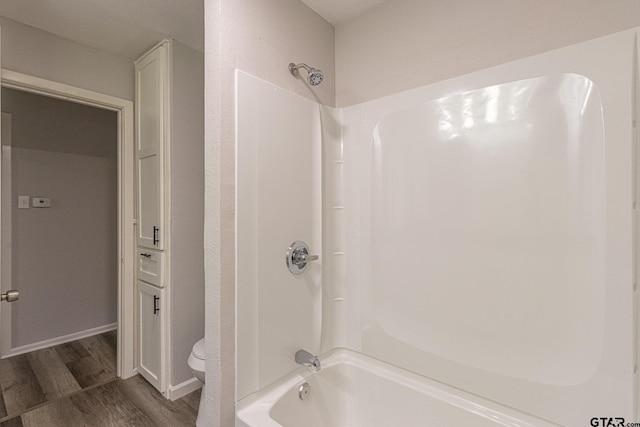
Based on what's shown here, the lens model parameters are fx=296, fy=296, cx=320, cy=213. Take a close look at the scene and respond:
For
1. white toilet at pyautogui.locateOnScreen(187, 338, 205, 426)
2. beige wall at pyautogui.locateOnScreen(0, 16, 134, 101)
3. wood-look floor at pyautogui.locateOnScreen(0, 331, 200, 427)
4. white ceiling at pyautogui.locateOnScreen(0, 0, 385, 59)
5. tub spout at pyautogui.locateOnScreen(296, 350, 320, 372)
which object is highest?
white ceiling at pyautogui.locateOnScreen(0, 0, 385, 59)

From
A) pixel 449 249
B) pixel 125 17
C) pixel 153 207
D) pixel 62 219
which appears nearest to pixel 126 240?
pixel 153 207

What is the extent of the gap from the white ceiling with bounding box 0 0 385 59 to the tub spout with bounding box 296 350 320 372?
1726mm

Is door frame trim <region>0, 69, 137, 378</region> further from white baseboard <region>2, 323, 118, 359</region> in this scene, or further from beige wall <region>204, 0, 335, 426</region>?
beige wall <region>204, 0, 335, 426</region>

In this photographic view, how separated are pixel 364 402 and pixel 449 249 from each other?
2.87ft

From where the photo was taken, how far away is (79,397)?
2.03m

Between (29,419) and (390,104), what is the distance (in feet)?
9.22

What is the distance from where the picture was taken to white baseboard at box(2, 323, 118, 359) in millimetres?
2641

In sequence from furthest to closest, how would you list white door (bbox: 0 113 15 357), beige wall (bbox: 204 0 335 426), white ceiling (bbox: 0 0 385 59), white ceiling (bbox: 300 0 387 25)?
1. white door (bbox: 0 113 15 357)
2. white ceiling (bbox: 0 0 385 59)
3. white ceiling (bbox: 300 0 387 25)
4. beige wall (bbox: 204 0 335 426)

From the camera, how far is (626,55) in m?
0.92

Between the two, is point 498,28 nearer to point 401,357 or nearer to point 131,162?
point 401,357

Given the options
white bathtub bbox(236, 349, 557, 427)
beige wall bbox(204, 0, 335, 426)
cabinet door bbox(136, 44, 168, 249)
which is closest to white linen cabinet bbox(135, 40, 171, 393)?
cabinet door bbox(136, 44, 168, 249)

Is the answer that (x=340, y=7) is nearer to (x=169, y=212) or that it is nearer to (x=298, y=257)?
(x=298, y=257)

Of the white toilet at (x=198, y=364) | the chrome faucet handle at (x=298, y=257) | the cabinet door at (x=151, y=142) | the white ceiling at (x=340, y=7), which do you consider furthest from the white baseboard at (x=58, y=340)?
the white ceiling at (x=340, y=7)

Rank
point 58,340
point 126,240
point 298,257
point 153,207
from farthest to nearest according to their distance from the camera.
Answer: point 58,340 → point 126,240 → point 153,207 → point 298,257
